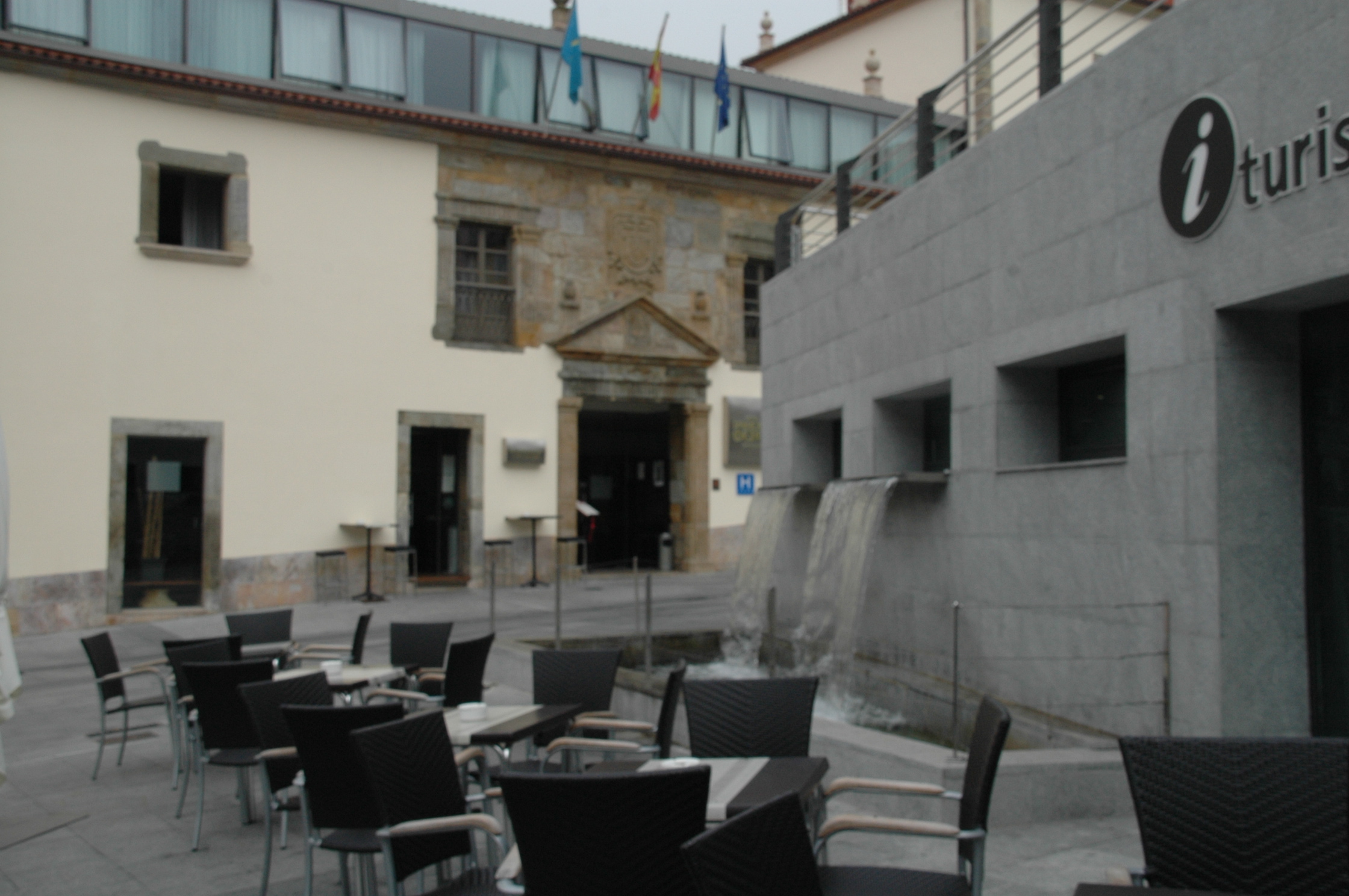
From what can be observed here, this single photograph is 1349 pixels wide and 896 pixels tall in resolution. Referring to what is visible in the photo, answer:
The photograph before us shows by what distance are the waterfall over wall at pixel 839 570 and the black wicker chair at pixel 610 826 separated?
613 centimetres

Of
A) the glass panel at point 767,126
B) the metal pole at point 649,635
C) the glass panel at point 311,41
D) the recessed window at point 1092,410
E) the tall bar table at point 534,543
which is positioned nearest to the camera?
the recessed window at point 1092,410

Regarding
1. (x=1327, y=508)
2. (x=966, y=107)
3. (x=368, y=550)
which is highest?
(x=966, y=107)

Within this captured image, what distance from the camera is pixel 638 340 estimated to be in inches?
824

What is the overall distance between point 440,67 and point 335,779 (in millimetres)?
17485

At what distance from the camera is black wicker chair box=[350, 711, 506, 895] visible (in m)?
3.59

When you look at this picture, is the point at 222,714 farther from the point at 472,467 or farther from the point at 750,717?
the point at 472,467

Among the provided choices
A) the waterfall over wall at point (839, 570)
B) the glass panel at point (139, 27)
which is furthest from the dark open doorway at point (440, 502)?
the waterfall over wall at point (839, 570)

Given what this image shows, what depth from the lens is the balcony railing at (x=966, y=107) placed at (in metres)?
7.41

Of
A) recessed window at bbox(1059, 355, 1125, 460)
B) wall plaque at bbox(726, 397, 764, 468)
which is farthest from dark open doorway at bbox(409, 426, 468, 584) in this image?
recessed window at bbox(1059, 355, 1125, 460)

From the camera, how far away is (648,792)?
2.79 metres

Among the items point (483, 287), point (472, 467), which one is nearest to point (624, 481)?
point (472, 467)

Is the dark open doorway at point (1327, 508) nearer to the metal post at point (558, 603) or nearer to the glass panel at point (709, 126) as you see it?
the metal post at point (558, 603)

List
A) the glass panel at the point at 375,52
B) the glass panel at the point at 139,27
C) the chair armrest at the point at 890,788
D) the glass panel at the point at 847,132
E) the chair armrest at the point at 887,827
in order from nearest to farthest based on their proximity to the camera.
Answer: the chair armrest at the point at 887,827 < the chair armrest at the point at 890,788 < the glass panel at the point at 139,27 < the glass panel at the point at 375,52 < the glass panel at the point at 847,132

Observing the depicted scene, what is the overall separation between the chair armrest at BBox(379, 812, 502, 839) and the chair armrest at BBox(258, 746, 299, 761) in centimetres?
136
